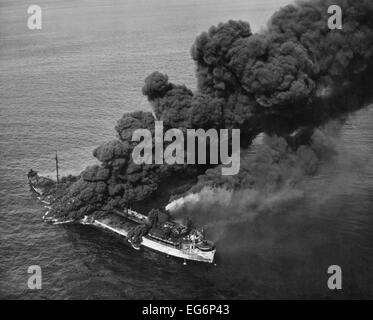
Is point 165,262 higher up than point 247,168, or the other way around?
point 247,168

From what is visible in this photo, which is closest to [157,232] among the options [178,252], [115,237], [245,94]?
[178,252]

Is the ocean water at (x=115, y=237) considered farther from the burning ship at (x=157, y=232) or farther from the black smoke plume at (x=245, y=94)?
the black smoke plume at (x=245, y=94)

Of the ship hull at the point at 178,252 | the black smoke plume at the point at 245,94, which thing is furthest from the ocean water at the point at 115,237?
the black smoke plume at the point at 245,94

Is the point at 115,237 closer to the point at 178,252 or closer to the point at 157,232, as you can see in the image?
the point at 157,232
